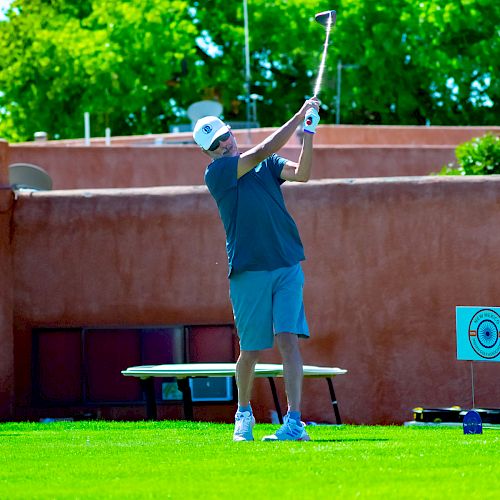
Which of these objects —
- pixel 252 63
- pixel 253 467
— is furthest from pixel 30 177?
pixel 252 63

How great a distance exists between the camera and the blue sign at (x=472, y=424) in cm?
957

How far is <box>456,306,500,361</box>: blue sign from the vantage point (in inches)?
438

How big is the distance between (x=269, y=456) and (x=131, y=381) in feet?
31.0

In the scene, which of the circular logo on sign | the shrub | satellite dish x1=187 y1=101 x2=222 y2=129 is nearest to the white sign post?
the circular logo on sign

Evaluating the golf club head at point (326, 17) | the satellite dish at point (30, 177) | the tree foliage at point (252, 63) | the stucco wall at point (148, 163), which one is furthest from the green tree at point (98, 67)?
the golf club head at point (326, 17)

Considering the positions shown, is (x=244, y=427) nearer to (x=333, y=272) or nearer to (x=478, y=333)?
(x=478, y=333)

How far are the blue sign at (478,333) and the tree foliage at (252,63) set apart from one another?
33663mm

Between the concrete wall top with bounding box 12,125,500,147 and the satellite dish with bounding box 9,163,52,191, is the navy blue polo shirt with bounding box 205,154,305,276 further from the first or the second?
the concrete wall top with bounding box 12,125,500,147

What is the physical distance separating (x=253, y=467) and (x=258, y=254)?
218 cm

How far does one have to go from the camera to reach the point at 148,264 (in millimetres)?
16594

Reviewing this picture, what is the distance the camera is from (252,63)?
49969mm

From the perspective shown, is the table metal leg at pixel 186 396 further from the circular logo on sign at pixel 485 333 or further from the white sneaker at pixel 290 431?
the white sneaker at pixel 290 431

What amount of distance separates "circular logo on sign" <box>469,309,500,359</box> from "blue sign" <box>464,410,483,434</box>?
4.99ft

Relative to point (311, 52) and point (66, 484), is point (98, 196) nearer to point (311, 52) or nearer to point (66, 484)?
point (66, 484)
